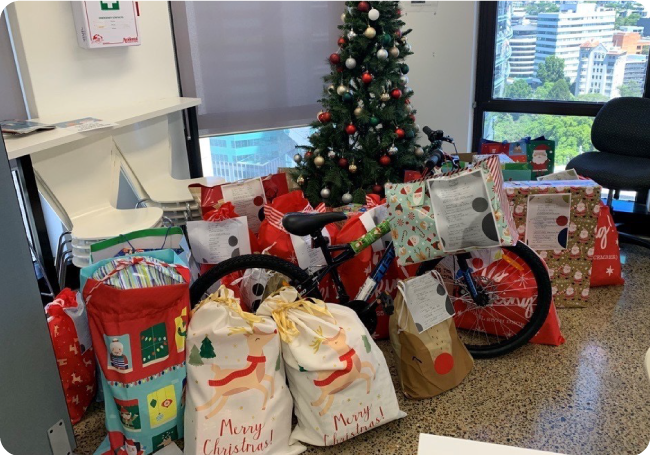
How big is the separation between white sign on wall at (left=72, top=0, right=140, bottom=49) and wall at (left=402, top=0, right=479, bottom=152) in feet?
5.66

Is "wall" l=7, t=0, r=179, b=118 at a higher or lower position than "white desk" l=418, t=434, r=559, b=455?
higher

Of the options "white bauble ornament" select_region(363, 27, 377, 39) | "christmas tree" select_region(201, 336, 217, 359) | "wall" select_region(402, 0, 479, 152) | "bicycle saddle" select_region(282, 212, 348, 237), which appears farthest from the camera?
"wall" select_region(402, 0, 479, 152)

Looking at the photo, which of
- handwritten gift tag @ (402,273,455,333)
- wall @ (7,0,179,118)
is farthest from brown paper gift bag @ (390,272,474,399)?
wall @ (7,0,179,118)

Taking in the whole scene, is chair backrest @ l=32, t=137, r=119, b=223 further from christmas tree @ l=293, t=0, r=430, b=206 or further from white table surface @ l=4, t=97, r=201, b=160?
christmas tree @ l=293, t=0, r=430, b=206

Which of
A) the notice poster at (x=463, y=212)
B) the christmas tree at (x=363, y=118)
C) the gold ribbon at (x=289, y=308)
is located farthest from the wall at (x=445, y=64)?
the gold ribbon at (x=289, y=308)

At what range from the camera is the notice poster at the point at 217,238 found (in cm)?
233

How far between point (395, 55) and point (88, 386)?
2.21 meters

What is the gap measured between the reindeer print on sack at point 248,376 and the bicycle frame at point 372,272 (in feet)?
1.19

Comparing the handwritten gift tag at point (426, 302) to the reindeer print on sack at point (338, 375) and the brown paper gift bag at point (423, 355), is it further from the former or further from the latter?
the reindeer print on sack at point (338, 375)

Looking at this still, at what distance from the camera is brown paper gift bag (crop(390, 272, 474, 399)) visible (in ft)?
6.80

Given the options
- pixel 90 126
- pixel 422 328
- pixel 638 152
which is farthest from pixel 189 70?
pixel 638 152

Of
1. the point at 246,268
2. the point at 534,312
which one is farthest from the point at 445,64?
the point at 246,268

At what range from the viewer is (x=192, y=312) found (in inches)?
76.2

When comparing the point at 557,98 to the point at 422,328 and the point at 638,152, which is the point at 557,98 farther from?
the point at 422,328
